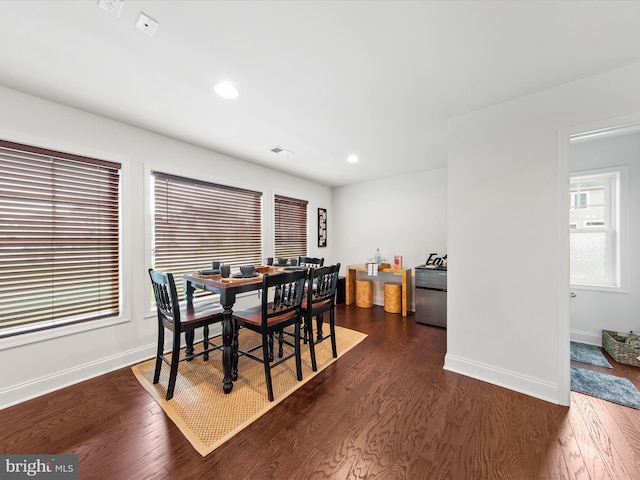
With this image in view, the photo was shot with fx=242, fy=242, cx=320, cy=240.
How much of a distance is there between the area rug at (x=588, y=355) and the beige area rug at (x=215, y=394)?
2.47 metres

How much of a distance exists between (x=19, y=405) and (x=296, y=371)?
2158mm

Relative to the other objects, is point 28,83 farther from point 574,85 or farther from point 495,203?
point 574,85

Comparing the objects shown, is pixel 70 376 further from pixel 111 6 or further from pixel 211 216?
pixel 111 6

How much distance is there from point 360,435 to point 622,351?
9.39 feet

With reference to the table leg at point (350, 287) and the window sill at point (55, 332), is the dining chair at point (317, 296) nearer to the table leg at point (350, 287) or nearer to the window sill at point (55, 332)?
the window sill at point (55, 332)

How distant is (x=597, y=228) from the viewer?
294cm

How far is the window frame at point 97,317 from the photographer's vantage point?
1.95 metres

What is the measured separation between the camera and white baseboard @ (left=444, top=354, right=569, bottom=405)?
191 cm

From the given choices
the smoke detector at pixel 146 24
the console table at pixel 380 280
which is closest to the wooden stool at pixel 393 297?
the console table at pixel 380 280

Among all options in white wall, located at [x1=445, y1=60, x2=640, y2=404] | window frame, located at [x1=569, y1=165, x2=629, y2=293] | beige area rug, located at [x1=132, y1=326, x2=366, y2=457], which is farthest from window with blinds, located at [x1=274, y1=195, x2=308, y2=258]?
window frame, located at [x1=569, y1=165, x2=629, y2=293]

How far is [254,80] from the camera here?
71.7 inches

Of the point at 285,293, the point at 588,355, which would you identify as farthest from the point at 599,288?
the point at 285,293

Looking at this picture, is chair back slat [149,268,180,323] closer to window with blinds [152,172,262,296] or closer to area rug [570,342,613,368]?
window with blinds [152,172,262,296]

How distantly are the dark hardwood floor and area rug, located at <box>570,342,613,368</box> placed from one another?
216mm
